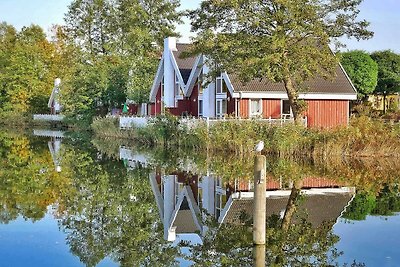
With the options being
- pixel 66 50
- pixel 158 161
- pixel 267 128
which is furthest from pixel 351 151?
pixel 66 50

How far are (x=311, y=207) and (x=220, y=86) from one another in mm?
22791

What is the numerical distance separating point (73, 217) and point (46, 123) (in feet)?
208

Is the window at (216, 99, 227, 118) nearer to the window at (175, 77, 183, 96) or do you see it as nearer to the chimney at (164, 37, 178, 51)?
the window at (175, 77, 183, 96)

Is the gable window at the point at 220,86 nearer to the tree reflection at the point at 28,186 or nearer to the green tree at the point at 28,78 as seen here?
the tree reflection at the point at 28,186

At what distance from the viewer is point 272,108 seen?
35.9 meters

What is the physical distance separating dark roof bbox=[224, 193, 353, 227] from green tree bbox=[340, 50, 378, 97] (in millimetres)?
37284

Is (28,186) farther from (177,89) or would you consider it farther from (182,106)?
(177,89)

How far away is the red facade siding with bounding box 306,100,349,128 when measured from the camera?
36625 mm

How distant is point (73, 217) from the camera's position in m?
13.5

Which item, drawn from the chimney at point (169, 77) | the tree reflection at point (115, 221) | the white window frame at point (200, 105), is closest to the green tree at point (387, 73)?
the chimney at point (169, 77)

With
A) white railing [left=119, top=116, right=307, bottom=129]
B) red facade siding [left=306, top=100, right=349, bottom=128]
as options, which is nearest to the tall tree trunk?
white railing [left=119, top=116, right=307, bottom=129]

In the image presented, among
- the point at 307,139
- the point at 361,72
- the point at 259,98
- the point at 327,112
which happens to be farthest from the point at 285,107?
the point at 361,72

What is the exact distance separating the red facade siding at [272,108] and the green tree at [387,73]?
81.1 ft

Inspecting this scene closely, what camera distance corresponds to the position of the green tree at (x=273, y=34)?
27359 mm
